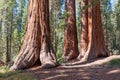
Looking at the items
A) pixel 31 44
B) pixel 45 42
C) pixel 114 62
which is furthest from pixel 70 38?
pixel 31 44

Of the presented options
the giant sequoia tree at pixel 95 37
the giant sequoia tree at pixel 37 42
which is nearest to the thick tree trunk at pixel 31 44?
the giant sequoia tree at pixel 37 42

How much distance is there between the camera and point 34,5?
45.3 ft

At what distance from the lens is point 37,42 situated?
1343 cm

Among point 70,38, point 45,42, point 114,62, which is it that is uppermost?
point 45,42

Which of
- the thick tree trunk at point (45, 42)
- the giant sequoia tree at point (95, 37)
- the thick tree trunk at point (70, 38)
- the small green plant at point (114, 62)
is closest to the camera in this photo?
the thick tree trunk at point (45, 42)

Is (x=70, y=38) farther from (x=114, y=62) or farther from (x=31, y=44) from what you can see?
(x=31, y=44)

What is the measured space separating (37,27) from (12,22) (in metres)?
48.1

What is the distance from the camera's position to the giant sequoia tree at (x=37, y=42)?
42.7 ft

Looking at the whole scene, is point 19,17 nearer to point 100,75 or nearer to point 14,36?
point 14,36

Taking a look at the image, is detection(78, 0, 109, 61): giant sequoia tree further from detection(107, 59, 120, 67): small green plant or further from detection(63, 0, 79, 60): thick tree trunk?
detection(63, 0, 79, 60): thick tree trunk

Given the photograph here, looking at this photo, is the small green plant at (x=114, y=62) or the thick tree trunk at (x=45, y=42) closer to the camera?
the thick tree trunk at (x=45, y=42)

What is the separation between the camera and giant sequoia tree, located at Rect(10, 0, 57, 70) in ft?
42.7

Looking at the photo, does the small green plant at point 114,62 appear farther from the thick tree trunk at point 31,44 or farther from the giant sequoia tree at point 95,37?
the thick tree trunk at point 31,44

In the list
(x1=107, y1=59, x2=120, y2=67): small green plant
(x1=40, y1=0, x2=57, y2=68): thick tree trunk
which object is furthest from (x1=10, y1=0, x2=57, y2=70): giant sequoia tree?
(x1=107, y1=59, x2=120, y2=67): small green plant
